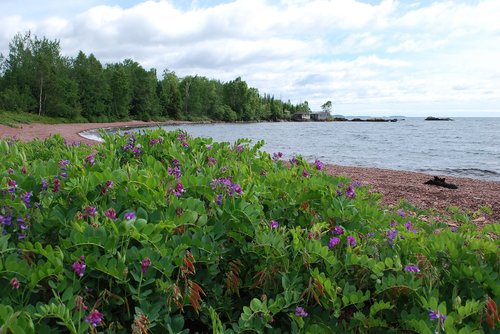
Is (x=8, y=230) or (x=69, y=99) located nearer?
(x=8, y=230)

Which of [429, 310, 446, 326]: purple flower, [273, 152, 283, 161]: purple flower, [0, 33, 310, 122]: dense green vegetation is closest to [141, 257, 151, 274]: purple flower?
[429, 310, 446, 326]: purple flower

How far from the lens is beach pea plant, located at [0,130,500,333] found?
1.43 m

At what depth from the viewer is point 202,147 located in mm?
3709

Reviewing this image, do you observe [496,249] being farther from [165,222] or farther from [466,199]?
[466,199]

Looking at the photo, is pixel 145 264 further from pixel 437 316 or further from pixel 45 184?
pixel 437 316

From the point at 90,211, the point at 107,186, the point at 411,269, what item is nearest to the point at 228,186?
the point at 107,186

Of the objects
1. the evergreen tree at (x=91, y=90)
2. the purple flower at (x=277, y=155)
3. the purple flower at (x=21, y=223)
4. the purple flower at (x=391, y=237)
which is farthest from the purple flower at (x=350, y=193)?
the evergreen tree at (x=91, y=90)

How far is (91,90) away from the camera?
252ft

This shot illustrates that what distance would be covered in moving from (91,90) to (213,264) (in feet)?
269

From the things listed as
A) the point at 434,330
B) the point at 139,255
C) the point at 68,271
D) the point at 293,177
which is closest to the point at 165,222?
the point at 139,255

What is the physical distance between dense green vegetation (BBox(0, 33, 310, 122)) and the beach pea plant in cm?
6726

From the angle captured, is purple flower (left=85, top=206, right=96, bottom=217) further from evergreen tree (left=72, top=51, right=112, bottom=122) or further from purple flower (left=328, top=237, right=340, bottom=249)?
evergreen tree (left=72, top=51, right=112, bottom=122)

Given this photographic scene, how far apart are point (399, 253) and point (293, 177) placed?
3.42 ft

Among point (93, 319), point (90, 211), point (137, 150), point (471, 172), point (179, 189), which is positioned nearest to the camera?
point (93, 319)
